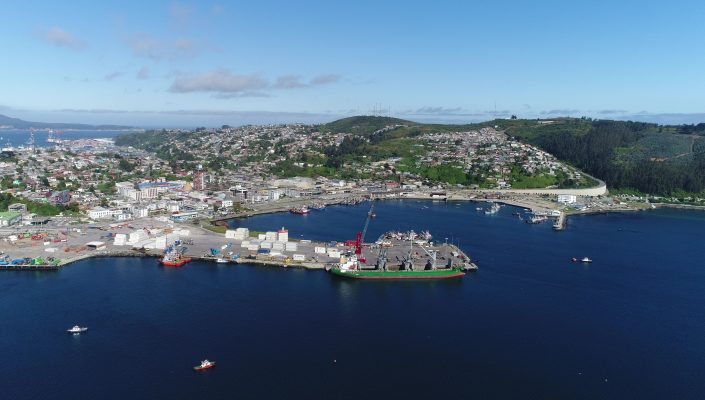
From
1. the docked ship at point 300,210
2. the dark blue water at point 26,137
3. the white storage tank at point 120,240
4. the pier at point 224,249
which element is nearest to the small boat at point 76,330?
the pier at point 224,249

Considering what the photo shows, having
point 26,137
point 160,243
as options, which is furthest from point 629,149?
point 26,137

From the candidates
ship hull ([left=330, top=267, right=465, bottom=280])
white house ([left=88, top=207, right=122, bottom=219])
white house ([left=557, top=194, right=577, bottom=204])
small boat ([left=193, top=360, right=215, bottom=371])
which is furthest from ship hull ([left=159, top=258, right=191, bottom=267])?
white house ([left=557, top=194, right=577, bottom=204])

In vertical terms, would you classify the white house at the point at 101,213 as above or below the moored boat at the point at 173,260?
above

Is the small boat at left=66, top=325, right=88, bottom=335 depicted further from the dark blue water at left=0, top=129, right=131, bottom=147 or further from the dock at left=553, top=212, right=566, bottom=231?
the dark blue water at left=0, top=129, right=131, bottom=147

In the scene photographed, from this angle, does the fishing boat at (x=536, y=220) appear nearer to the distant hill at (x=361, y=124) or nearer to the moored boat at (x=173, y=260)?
the moored boat at (x=173, y=260)

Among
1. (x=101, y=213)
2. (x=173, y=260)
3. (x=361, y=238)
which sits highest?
(x=101, y=213)

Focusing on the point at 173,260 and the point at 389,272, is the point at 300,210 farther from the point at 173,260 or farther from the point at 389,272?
the point at 389,272

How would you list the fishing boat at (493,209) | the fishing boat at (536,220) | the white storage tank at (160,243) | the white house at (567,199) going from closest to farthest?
the white storage tank at (160,243)
the fishing boat at (536,220)
the fishing boat at (493,209)
the white house at (567,199)
